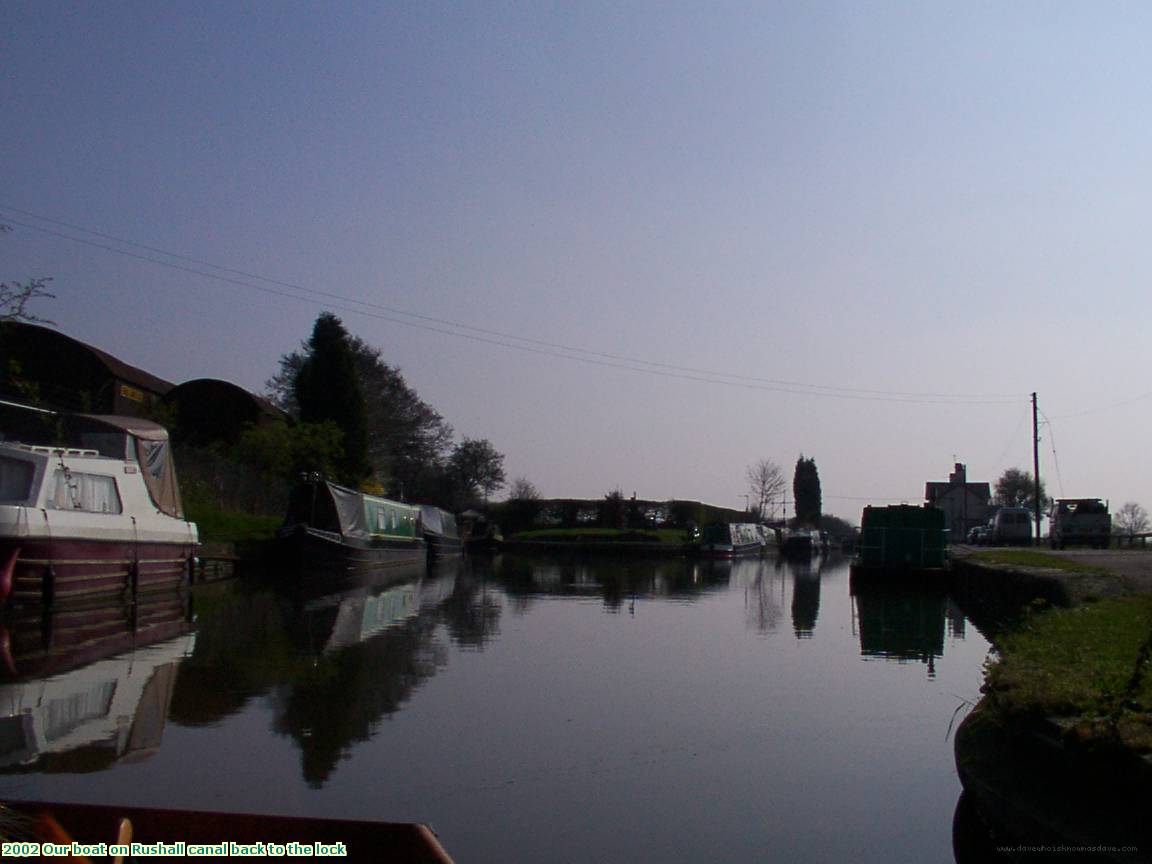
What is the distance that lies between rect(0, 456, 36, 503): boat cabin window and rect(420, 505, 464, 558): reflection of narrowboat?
1181 inches

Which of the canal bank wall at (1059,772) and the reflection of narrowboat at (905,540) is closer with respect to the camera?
the canal bank wall at (1059,772)

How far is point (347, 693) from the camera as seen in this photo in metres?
11.2

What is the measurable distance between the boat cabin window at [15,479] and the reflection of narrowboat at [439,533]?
30.0m

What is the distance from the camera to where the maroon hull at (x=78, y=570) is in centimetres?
1625

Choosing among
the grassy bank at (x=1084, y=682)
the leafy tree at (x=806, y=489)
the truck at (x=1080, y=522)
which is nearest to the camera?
the grassy bank at (x=1084, y=682)

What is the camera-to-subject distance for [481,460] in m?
83.6

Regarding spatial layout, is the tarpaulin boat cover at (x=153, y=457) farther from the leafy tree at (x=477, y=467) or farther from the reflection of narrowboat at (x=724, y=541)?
Answer: the leafy tree at (x=477, y=467)

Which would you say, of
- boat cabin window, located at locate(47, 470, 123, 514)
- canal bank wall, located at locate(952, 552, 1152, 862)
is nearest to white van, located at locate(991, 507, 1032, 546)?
boat cabin window, located at locate(47, 470, 123, 514)

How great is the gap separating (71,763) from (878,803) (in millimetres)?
5704

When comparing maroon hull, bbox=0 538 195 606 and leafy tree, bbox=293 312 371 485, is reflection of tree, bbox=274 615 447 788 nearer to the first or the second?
maroon hull, bbox=0 538 195 606

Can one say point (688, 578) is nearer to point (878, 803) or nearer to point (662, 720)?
point (662, 720)

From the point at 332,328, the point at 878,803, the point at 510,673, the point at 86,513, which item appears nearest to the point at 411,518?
the point at 332,328

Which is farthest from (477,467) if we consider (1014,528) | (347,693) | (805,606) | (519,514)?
(347,693)

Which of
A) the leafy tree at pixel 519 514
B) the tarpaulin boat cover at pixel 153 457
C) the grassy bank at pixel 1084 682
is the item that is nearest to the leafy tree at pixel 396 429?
the leafy tree at pixel 519 514
